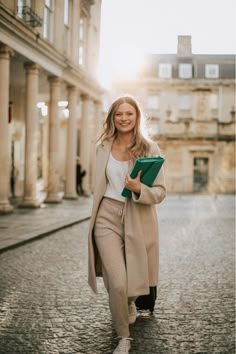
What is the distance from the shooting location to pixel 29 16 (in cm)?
1667

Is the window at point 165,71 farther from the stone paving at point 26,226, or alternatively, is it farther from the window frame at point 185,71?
the stone paving at point 26,226

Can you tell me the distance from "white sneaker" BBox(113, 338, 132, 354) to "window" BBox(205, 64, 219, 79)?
5200 cm

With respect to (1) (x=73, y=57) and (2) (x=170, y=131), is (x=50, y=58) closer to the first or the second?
(1) (x=73, y=57)

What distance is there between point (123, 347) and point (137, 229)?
0.82 m

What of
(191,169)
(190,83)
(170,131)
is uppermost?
(190,83)

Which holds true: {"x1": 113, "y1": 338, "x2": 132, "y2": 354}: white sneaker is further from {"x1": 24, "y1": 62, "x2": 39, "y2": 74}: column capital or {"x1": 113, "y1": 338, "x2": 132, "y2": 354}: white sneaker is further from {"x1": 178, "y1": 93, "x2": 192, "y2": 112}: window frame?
{"x1": 178, "y1": 93, "x2": 192, "y2": 112}: window frame

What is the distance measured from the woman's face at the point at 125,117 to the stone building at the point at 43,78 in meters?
11.0

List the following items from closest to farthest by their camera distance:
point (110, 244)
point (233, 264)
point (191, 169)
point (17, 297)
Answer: point (110, 244), point (17, 297), point (233, 264), point (191, 169)

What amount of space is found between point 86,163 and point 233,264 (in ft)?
63.4

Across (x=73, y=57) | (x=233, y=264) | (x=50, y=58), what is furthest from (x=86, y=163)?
(x=233, y=264)

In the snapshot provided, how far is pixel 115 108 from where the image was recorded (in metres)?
4.11

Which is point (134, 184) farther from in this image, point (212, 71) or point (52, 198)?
point (212, 71)

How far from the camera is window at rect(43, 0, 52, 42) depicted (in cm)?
1930

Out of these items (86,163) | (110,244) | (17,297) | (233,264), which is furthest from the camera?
(86,163)
